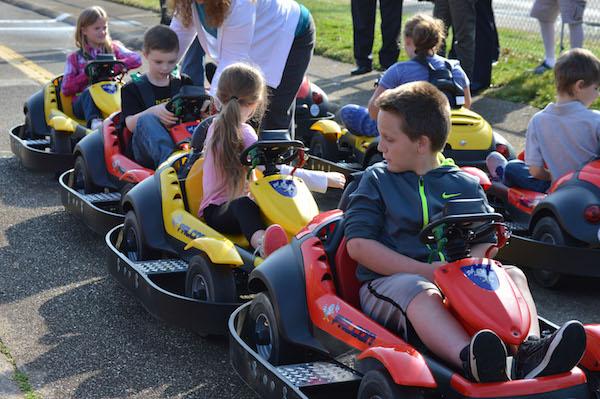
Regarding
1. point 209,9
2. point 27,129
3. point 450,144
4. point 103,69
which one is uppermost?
point 209,9

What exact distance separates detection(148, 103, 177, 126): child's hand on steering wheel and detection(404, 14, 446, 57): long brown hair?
1.75 meters

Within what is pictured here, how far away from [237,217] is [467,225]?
5.49ft

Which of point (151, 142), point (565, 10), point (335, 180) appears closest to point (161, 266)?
point (335, 180)

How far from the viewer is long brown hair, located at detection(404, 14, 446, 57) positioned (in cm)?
707

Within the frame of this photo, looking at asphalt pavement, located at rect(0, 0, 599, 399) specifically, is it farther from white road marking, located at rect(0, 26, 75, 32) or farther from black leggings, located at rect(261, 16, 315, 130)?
white road marking, located at rect(0, 26, 75, 32)

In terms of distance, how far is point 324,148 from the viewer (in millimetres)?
8164

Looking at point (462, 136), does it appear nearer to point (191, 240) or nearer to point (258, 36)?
point (258, 36)

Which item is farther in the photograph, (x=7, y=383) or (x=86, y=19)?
(x=86, y=19)

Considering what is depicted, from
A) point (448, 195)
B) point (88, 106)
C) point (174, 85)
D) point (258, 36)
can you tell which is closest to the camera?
point (448, 195)

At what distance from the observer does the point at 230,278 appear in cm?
480

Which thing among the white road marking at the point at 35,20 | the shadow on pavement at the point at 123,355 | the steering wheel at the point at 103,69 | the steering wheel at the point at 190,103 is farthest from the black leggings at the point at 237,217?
the white road marking at the point at 35,20

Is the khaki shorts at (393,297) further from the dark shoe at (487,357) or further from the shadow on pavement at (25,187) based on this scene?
the shadow on pavement at (25,187)

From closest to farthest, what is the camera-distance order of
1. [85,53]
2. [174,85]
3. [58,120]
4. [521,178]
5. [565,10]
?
[521,178]
[174,85]
[58,120]
[85,53]
[565,10]

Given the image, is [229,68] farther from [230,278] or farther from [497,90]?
[497,90]
